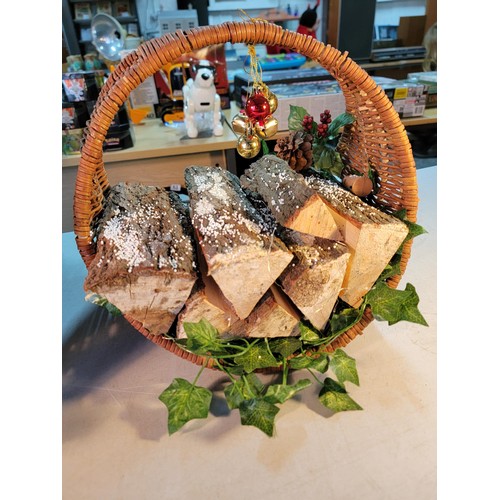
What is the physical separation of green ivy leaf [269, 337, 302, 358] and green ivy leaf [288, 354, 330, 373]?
27 millimetres

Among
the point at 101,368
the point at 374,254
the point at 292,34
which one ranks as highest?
the point at 292,34

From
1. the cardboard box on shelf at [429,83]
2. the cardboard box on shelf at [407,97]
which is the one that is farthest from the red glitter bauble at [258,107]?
the cardboard box on shelf at [429,83]

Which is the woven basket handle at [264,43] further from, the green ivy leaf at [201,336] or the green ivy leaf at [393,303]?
the green ivy leaf at [201,336]

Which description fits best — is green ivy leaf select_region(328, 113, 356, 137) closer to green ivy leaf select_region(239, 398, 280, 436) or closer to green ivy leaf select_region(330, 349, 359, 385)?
green ivy leaf select_region(330, 349, 359, 385)

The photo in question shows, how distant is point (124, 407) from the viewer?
733 millimetres

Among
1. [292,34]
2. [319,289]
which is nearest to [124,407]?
[319,289]

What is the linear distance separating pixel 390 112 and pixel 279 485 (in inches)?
25.3

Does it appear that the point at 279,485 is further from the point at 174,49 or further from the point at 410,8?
the point at 410,8

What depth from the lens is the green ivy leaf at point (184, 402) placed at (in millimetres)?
651

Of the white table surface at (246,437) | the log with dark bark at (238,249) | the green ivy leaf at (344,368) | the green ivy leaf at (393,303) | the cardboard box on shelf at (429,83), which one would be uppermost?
the cardboard box on shelf at (429,83)

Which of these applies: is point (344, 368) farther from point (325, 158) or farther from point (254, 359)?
point (325, 158)

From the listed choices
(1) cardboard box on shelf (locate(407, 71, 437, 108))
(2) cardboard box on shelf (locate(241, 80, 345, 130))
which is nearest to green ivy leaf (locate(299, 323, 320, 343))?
(2) cardboard box on shelf (locate(241, 80, 345, 130))

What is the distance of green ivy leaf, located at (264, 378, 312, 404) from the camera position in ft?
2.27

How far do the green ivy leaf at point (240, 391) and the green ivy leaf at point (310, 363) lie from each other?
8 centimetres
